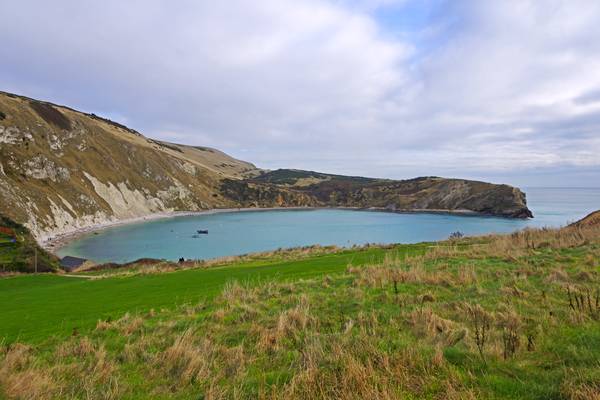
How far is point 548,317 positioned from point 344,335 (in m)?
3.83

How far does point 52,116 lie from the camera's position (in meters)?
98.6

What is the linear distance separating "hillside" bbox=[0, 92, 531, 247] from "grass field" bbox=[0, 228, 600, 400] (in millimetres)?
63581

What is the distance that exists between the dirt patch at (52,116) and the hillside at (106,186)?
0.91ft

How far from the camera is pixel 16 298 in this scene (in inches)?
599

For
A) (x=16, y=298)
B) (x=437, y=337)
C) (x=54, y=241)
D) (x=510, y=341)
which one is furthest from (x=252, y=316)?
Result: (x=54, y=241)

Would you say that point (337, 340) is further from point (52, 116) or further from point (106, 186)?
point (52, 116)

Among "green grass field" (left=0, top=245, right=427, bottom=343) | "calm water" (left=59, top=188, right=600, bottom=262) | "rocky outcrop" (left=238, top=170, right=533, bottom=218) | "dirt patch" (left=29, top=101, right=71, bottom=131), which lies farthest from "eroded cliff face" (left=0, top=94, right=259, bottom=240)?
"green grass field" (left=0, top=245, right=427, bottom=343)

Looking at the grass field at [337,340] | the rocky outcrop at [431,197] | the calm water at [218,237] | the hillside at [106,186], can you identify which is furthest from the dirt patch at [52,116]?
the grass field at [337,340]

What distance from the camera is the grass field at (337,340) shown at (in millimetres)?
4652

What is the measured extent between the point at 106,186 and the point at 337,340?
4100 inches

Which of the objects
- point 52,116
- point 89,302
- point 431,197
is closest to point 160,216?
point 52,116

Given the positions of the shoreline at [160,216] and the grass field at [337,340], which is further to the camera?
the shoreline at [160,216]

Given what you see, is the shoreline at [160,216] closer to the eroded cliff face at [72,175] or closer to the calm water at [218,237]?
the eroded cliff face at [72,175]

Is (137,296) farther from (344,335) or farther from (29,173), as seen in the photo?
(29,173)
